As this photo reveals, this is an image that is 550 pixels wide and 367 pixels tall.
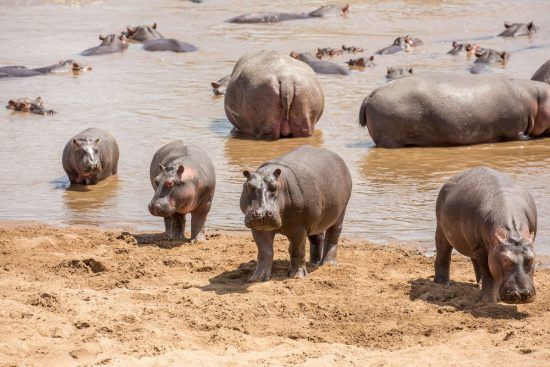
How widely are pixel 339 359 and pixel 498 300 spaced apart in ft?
4.71

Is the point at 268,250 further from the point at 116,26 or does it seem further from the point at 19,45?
the point at 116,26

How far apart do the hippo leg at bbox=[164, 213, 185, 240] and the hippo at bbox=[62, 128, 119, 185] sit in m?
2.10

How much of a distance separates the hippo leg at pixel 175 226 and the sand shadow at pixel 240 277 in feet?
3.47

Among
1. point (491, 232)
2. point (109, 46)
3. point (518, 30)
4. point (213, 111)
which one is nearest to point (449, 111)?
point (213, 111)

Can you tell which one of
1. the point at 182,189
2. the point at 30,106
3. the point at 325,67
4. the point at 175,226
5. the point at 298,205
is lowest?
the point at 30,106

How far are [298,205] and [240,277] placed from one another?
68cm

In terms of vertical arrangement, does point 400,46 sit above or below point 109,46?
above

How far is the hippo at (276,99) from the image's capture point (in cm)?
1281

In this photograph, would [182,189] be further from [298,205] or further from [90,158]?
[90,158]

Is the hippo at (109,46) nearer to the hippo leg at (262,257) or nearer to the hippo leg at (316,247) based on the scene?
the hippo leg at (316,247)

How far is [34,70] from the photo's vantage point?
18.1 m

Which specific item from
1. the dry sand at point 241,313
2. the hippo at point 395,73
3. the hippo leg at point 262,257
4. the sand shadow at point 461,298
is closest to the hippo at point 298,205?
the hippo leg at point 262,257

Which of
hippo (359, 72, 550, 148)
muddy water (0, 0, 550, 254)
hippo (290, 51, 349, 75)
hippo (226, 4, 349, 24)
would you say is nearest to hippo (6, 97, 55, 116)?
muddy water (0, 0, 550, 254)

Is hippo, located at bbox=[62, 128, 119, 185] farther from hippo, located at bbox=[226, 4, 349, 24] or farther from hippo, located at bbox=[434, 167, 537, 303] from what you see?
hippo, located at bbox=[226, 4, 349, 24]
